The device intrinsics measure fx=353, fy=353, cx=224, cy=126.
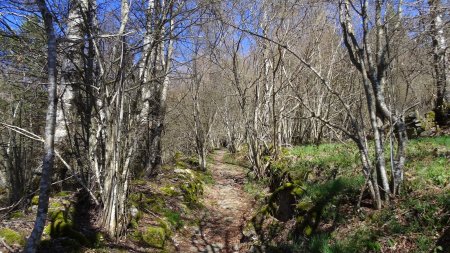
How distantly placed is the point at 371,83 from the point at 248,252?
3.41 meters

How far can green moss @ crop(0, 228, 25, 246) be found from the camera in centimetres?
465

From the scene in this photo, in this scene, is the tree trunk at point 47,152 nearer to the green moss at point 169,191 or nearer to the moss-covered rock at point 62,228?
the moss-covered rock at point 62,228

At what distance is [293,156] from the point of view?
10875 mm

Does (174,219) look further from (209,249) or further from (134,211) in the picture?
(209,249)

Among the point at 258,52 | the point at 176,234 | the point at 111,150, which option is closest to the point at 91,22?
the point at 111,150

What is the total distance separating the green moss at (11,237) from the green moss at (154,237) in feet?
6.27

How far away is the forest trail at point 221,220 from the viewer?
6566 millimetres

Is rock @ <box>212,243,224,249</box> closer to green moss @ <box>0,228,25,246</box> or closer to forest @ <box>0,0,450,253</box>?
forest @ <box>0,0,450,253</box>

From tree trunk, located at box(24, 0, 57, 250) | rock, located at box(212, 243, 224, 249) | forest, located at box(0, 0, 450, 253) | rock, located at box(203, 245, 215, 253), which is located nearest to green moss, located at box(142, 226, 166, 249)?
forest, located at box(0, 0, 450, 253)

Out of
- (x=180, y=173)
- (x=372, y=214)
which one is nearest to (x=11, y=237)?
(x=372, y=214)

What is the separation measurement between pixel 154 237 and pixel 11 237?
2.27 meters

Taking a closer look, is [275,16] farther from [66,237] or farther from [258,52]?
[66,237]

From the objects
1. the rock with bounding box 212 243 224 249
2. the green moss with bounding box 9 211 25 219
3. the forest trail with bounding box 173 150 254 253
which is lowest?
the rock with bounding box 212 243 224 249

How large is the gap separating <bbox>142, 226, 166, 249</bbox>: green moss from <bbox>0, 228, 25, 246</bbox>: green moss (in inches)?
75.3
